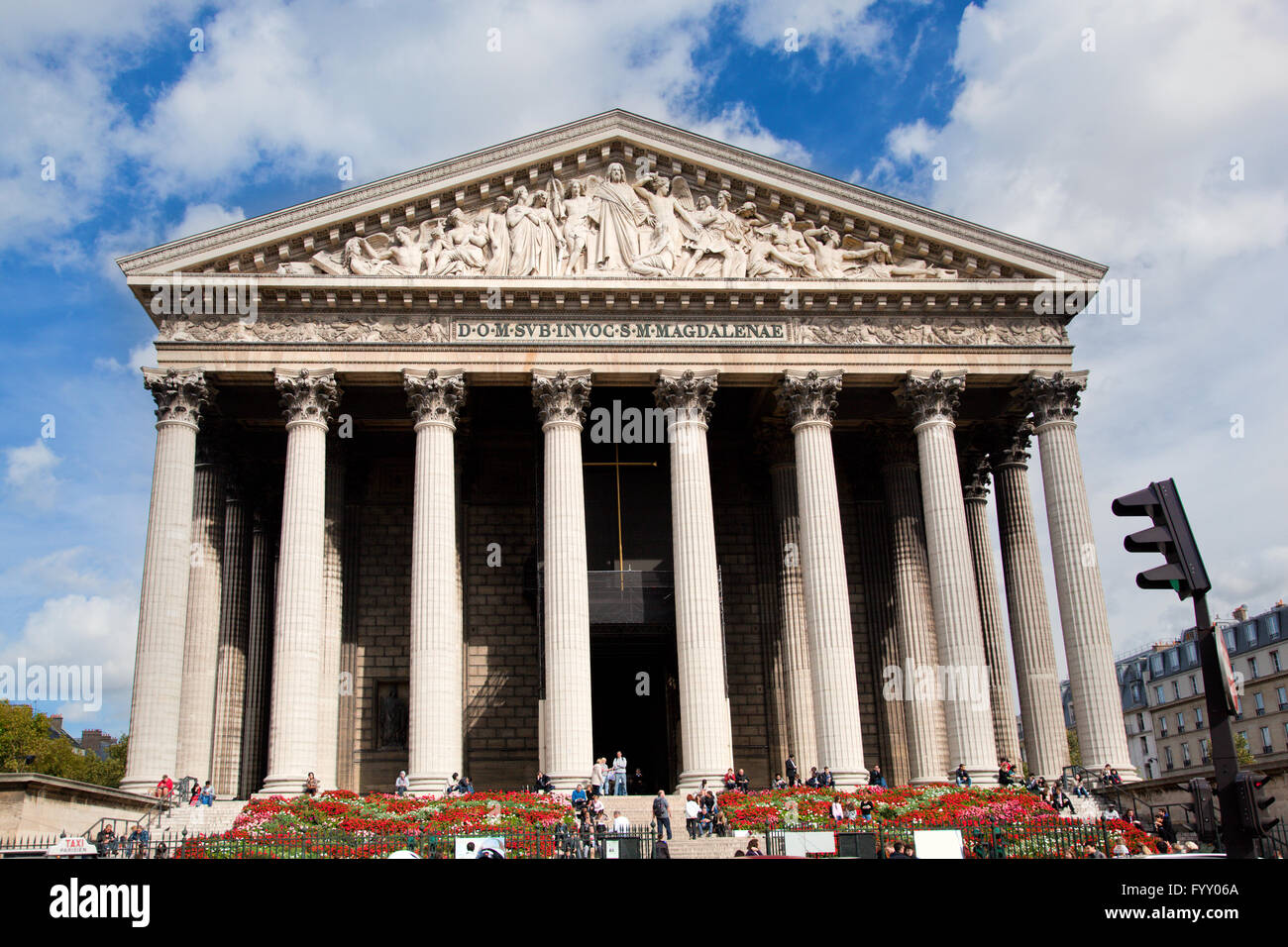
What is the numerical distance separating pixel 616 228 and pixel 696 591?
11.1m

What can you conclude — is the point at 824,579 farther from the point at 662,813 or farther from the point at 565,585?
the point at 662,813

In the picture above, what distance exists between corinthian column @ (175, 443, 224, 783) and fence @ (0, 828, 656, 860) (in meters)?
8.27

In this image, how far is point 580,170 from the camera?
33938 mm

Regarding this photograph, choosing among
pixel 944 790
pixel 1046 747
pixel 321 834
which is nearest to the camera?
pixel 321 834

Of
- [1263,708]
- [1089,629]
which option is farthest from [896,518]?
[1263,708]

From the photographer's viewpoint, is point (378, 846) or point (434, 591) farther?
point (434, 591)

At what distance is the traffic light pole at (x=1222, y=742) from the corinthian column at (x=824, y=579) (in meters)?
21.7

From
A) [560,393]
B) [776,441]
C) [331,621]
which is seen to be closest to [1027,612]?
[776,441]

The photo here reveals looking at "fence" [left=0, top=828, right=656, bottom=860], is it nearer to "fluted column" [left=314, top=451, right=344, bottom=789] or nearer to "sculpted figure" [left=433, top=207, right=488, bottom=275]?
"fluted column" [left=314, top=451, right=344, bottom=789]

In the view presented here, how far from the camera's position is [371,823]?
24.5 metres
